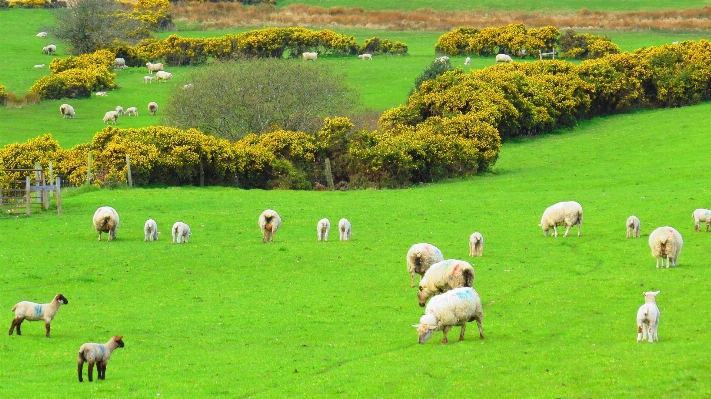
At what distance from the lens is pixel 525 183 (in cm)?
5328

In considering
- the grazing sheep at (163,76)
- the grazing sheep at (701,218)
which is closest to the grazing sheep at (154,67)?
the grazing sheep at (163,76)

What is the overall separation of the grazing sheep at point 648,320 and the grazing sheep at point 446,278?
466 centimetres

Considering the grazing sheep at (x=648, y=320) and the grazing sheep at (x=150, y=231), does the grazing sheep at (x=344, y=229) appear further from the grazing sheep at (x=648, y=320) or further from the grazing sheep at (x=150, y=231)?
the grazing sheep at (x=648, y=320)

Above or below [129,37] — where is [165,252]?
below

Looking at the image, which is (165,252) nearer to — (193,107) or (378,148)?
(378,148)

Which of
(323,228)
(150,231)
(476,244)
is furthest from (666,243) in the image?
(150,231)

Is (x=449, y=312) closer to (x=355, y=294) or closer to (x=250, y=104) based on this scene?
(x=355, y=294)

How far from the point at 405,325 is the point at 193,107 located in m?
43.4

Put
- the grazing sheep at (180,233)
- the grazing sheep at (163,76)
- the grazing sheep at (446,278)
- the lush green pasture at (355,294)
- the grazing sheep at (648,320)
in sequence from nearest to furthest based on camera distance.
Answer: the lush green pasture at (355,294) → the grazing sheep at (648,320) → the grazing sheep at (446,278) → the grazing sheep at (180,233) → the grazing sheep at (163,76)

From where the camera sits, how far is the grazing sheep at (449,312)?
70.8ft

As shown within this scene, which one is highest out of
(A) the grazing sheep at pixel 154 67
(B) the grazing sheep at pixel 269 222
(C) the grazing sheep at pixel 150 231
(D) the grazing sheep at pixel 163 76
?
(A) the grazing sheep at pixel 154 67

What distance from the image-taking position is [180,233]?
37219 mm

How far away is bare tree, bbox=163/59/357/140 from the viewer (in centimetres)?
6456

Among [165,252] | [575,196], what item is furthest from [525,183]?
[165,252]
